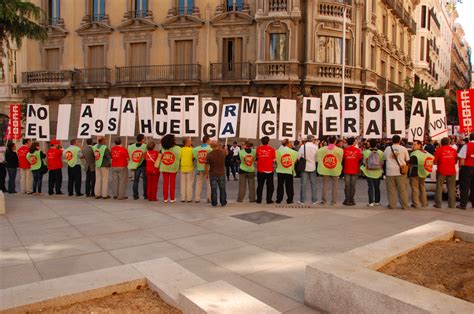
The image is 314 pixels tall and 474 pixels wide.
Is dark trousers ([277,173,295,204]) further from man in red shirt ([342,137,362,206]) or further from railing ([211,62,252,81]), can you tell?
railing ([211,62,252,81])

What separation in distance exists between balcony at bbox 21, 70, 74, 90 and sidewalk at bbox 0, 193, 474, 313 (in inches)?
747

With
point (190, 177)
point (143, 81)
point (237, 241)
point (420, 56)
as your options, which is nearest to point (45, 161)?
point (190, 177)

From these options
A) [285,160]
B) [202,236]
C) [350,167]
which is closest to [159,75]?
[285,160]

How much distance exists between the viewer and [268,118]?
38.6 feet

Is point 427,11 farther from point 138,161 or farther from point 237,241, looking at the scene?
point 237,241

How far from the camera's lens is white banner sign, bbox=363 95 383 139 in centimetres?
1142

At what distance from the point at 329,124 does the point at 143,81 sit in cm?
1698

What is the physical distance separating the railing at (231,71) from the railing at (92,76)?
707 centimetres

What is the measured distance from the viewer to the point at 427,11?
140ft

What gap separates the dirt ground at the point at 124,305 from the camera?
381 cm

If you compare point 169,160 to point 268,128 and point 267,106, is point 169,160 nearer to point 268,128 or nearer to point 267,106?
point 268,128

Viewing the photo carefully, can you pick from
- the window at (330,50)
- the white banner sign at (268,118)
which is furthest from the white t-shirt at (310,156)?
the window at (330,50)

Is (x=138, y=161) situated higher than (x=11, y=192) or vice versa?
(x=138, y=161)

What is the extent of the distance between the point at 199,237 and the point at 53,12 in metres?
27.1
